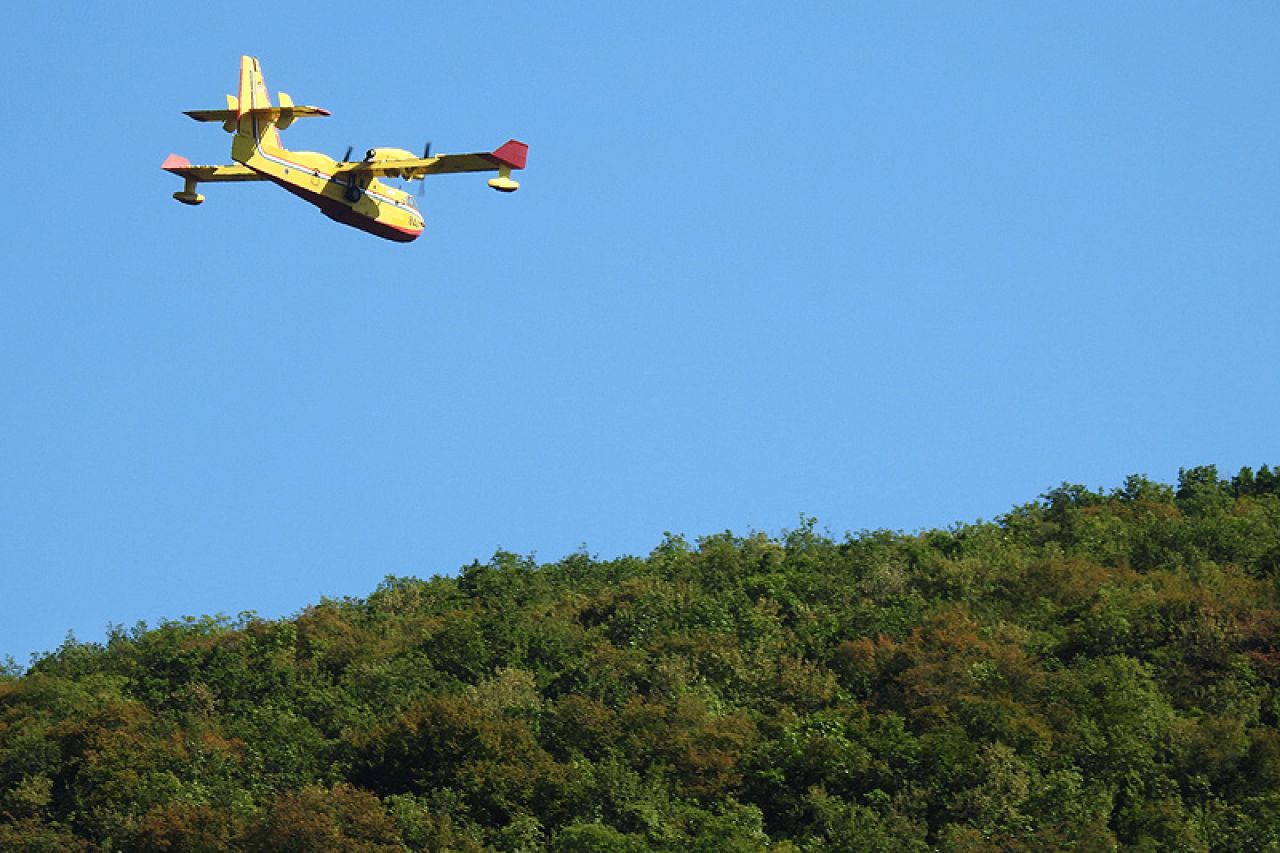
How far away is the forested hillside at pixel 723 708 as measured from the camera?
67.1 meters

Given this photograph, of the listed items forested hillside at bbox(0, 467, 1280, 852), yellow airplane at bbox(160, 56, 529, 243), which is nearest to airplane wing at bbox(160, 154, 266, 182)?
yellow airplane at bbox(160, 56, 529, 243)

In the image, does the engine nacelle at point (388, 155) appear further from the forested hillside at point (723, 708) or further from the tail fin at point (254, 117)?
the forested hillside at point (723, 708)

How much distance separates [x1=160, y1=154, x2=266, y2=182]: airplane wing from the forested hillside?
17337 millimetres

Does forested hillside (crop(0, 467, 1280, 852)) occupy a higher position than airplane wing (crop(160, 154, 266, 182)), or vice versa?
airplane wing (crop(160, 154, 266, 182))

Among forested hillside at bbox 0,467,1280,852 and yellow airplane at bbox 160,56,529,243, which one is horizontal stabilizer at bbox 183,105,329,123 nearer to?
yellow airplane at bbox 160,56,529,243

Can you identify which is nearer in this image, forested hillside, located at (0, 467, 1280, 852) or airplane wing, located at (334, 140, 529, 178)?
forested hillside, located at (0, 467, 1280, 852)

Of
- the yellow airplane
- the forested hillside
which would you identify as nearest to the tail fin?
the yellow airplane

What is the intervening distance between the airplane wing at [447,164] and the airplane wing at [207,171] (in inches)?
167

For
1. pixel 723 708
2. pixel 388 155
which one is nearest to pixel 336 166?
pixel 388 155

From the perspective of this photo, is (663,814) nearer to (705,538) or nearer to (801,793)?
(801,793)

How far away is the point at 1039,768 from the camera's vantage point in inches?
2734

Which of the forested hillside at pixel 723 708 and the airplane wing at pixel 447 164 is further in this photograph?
the airplane wing at pixel 447 164

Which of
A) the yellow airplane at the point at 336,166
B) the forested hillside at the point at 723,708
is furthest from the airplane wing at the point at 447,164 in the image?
the forested hillside at the point at 723,708

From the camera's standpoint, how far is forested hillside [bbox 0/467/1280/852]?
220 feet
